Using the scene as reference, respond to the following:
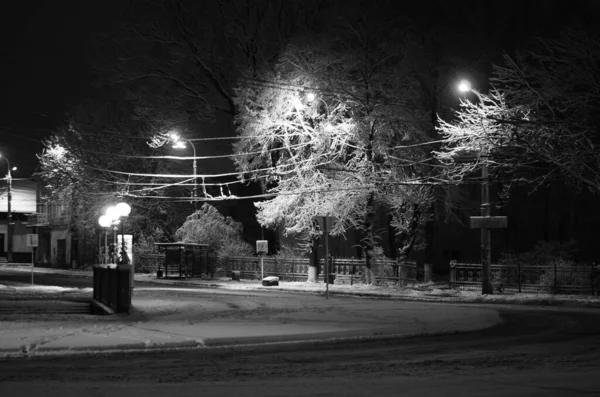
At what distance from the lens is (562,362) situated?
40.3ft

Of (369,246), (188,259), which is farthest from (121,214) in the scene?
(188,259)

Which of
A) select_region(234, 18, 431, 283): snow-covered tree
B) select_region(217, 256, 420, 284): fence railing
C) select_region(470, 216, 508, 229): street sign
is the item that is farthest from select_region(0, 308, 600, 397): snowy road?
select_region(217, 256, 420, 284): fence railing

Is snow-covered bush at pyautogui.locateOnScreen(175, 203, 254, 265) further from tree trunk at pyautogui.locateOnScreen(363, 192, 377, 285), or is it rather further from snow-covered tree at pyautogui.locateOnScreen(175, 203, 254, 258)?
tree trunk at pyautogui.locateOnScreen(363, 192, 377, 285)

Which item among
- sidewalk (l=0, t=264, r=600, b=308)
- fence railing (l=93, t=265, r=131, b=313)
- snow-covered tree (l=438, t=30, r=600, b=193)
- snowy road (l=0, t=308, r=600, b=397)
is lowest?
sidewalk (l=0, t=264, r=600, b=308)

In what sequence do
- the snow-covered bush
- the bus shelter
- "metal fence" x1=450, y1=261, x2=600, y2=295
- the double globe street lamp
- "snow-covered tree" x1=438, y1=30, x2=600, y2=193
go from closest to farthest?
the double globe street lamp < "snow-covered tree" x1=438, y1=30, x2=600, y2=193 < "metal fence" x1=450, y1=261, x2=600, y2=295 < the bus shelter < the snow-covered bush

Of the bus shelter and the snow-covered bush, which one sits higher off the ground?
the snow-covered bush

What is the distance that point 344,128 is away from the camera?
122 feet

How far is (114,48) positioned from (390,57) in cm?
1921

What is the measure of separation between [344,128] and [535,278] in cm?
1143

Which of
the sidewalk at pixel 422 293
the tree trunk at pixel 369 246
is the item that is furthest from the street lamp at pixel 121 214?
the tree trunk at pixel 369 246

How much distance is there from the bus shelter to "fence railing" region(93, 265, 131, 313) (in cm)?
2187

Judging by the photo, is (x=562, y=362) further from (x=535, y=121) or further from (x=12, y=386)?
(x=535, y=121)

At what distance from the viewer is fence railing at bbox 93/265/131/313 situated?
21453mm

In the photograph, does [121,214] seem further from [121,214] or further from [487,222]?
[487,222]
